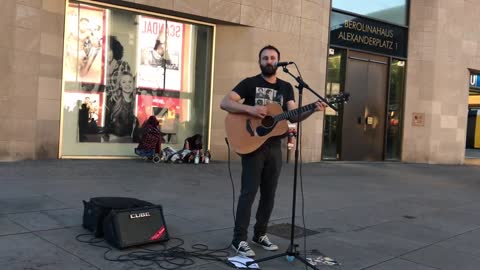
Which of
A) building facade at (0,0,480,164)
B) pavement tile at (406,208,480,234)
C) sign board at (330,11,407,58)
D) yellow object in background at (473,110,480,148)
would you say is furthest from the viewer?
yellow object in background at (473,110,480,148)

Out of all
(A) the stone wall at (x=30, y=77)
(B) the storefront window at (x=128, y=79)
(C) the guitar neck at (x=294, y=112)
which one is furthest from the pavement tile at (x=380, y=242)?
(B) the storefront window at (x=128, y=79)

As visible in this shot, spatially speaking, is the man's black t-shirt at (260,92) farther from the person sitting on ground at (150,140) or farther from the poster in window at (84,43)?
the poster in window at (84,43)

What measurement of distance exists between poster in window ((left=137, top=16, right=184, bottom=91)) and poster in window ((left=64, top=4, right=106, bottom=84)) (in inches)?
39.0

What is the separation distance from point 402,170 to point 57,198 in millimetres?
10352

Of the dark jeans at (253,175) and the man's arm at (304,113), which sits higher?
the man's arm at (304,113)

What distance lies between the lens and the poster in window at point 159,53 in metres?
12.7

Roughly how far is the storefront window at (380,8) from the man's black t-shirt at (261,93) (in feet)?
36.6

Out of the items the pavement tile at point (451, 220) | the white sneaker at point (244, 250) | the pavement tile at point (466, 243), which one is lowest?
the pavement tile at point (466, 243)

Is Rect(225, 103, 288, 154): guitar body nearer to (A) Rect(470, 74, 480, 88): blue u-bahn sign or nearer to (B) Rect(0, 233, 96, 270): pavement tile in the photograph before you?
(B) Rect(0, 233, 96, 270): pavement tile

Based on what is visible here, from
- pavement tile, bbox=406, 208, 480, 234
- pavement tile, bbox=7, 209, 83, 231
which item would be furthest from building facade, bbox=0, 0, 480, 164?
pavement tile, bbox=406, 208, 480, 234

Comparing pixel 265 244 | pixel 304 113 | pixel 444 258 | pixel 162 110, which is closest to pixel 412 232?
pixel 444 258

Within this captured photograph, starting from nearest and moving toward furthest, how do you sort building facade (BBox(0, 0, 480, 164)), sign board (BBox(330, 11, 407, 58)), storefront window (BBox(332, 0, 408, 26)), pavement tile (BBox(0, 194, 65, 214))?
pavement tile (BBox(0, 194, 65, 214))
building facade (BBox(0, 0, 480, 164))
sign board (BBox(330, 11, 407, 58))
storefront window (BBox(332, 0, 408, 26))

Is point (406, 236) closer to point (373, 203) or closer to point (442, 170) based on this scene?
point (373, 203)

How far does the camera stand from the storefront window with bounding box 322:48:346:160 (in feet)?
50.5
